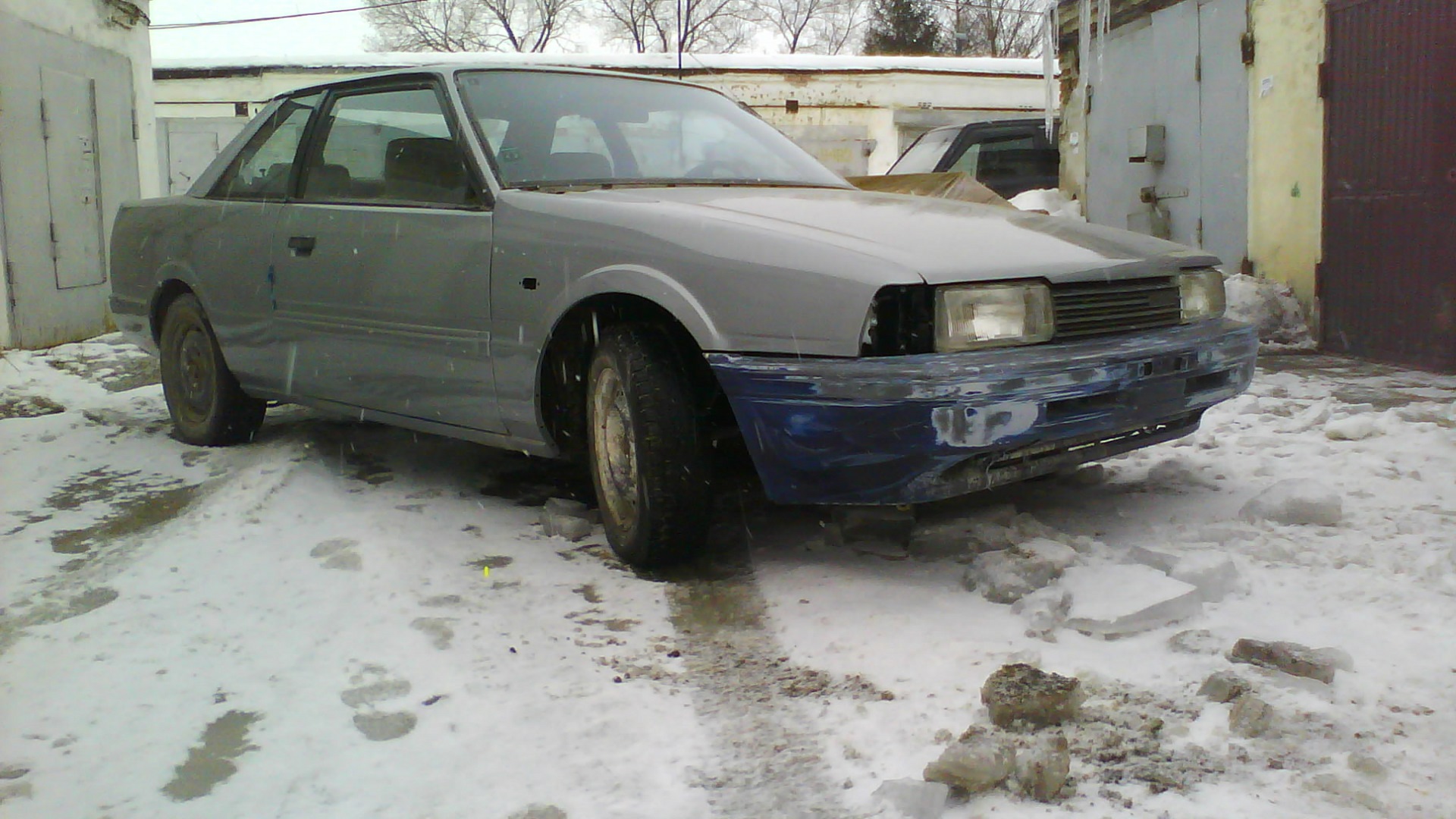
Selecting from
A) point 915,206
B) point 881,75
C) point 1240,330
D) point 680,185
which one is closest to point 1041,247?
point 915,206

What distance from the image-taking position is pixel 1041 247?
3178 millimetres

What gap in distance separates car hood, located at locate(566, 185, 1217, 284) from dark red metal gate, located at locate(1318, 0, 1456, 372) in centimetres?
355

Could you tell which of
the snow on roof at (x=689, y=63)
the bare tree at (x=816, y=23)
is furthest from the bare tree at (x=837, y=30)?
the snow on roof at (x=689, y=63)

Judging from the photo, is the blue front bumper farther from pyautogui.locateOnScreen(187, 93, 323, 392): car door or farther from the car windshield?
pyautogui.locateOnScreen(187, 93, 323, 392): car door

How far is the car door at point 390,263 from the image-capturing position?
372cm

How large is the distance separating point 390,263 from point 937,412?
1963 millimetres

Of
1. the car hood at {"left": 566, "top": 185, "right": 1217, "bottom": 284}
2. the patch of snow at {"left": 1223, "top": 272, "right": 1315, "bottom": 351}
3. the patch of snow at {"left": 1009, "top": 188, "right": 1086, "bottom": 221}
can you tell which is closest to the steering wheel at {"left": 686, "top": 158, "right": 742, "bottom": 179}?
the car hood at {"left": 566, "top": 185, "right": 1217, "bottom": 284}

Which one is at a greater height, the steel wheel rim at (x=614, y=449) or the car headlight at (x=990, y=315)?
the car headlight at (x=990, y=315)

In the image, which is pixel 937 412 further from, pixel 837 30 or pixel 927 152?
pixel 837 30

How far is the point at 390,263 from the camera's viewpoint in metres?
3.93

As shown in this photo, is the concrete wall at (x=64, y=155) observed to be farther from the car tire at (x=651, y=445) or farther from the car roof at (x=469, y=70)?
→ the car tire at (x=651, y=445)

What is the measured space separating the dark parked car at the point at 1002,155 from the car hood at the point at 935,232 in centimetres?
796

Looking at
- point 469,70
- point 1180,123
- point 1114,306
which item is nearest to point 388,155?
point 469,70

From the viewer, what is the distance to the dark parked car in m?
11.5
